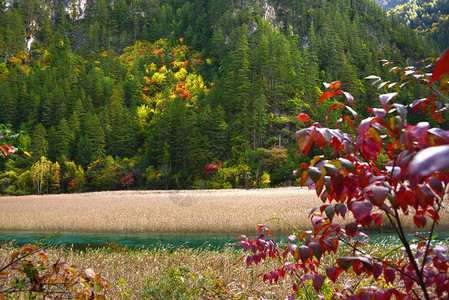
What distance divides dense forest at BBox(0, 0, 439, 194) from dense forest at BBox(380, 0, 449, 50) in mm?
19788

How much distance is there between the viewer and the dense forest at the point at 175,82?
1379 inches

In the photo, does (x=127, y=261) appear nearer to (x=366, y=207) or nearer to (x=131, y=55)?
(x=366, y=207)

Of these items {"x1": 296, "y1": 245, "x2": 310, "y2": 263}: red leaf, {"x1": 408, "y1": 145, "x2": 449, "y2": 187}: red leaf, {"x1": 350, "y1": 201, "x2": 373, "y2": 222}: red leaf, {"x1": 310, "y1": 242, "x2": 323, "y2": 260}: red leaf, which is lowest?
{"x1": 296, "y1": 245, "x2": 310, "y2": 263}: red leaf

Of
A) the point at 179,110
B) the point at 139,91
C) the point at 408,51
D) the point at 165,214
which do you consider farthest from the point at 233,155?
the point at 408,51

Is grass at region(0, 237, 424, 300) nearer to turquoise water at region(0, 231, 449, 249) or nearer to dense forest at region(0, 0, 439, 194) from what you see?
turquoise water at region(0, 231, 449, 249)

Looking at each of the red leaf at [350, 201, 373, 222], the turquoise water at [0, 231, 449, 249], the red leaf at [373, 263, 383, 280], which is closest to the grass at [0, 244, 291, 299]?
the red leaf at [373, 263, 383, 280]

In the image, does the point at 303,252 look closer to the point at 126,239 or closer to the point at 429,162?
the point at 429,162

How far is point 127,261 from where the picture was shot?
4316 millimetres

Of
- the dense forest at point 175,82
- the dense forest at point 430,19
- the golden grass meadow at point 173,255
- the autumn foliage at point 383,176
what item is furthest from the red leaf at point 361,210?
the dense forest at point 430,19

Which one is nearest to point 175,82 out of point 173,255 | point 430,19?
point 173,255

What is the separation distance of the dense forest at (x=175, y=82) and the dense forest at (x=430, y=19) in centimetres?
1979

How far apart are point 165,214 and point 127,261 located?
754 centimetres

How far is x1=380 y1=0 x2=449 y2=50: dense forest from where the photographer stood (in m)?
74.7

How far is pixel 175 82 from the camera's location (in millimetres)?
53562
